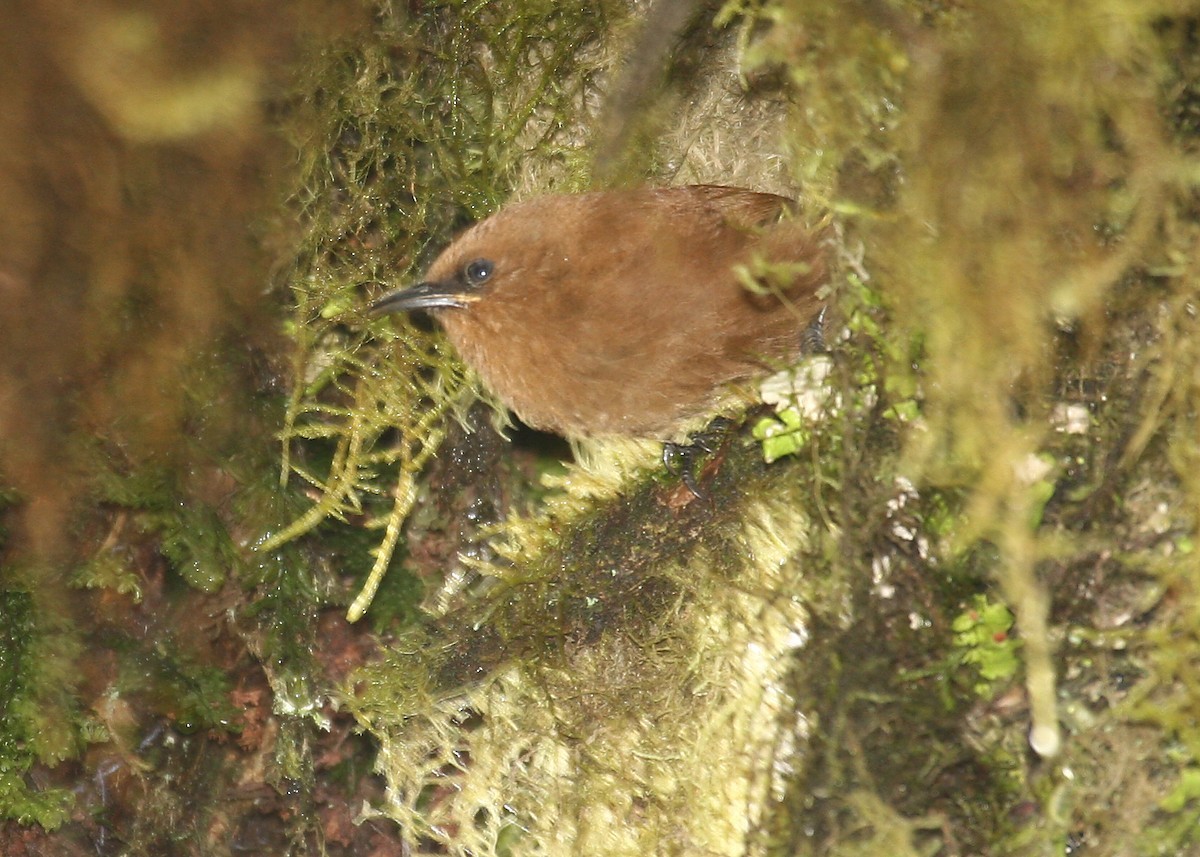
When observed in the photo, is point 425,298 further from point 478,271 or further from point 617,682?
point 617,682

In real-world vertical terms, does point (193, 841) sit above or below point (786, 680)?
below

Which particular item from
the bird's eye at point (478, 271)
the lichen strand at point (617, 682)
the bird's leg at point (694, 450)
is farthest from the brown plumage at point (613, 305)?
the lichen strand at point (617, 682)

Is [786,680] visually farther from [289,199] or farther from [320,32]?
[320,32]

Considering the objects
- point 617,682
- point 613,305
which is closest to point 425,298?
point 613,305

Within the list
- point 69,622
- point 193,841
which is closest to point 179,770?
point 193,841

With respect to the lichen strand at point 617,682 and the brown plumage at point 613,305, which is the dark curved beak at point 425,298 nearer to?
the brown plumage at point 613,305

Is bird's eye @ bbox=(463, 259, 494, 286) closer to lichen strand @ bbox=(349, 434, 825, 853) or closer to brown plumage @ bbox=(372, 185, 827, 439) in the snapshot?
brown plumage @ bbox=(372, 185, 827, 439)

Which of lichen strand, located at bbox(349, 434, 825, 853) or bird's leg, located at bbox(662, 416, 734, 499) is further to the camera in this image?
bird's leg, located at bbox(662, 416, 734, 499)

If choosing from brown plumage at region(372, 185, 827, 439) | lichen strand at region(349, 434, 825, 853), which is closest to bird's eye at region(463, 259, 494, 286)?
brown plumage at region(372, 185, 827, 439)
